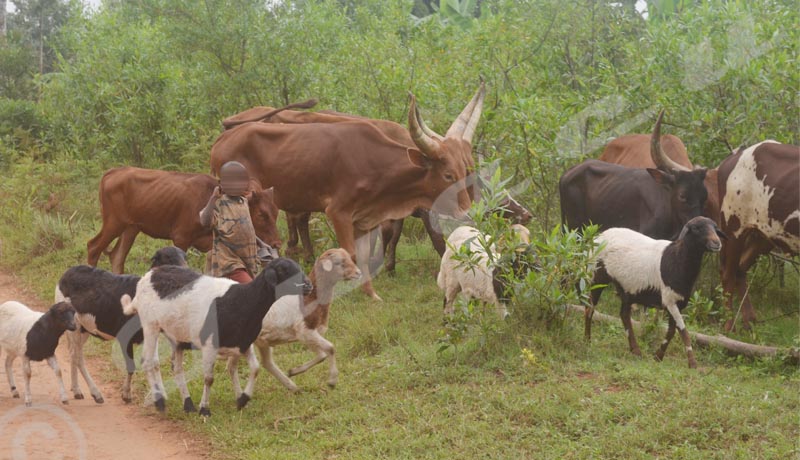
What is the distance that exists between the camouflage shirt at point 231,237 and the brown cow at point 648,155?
394 cm

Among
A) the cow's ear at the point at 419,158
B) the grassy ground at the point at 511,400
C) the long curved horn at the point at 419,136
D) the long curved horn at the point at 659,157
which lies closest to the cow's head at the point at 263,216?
the grassy ground at the point at 511,400

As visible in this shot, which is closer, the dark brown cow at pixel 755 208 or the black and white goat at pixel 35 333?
the black and white goat at pixel 35 333

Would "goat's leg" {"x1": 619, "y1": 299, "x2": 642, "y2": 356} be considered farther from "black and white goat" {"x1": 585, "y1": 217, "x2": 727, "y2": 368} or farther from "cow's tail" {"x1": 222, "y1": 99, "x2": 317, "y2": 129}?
"cow's tail" {"x1": 222, "y1": 99, "x2": 317, "y2": 129}

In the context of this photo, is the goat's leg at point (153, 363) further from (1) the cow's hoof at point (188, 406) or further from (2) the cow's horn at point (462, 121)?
(2) the cow's horn at point (462, 121)

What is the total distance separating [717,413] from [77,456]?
4059 millimetres

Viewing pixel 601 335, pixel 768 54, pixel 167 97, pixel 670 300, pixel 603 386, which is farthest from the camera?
pixel 167 97

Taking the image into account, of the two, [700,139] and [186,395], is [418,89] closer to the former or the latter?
[700,139]

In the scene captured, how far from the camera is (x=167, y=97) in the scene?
603 inches

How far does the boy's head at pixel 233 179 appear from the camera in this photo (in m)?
7.33

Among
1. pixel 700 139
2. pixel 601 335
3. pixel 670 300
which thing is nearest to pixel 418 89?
pixel 700 139

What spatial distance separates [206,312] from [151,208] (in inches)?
Result: 138

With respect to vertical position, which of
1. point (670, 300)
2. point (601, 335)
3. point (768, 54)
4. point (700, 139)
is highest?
point (768, 54)

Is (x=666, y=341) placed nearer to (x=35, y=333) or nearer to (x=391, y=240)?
(x=391, y=240)

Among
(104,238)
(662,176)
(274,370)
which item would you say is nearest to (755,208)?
(662,176)
